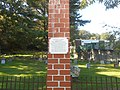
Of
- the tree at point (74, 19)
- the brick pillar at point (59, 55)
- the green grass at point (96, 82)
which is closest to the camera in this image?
the brick pillar at point (59, 55)

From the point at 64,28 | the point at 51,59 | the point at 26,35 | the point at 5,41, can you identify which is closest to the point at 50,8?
the point at 64,28

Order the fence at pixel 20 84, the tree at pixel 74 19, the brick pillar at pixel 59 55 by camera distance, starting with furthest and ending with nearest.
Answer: the tree at pixel 74 19, the fence at pixel 20 84, the brick pillar at pixel 59 55

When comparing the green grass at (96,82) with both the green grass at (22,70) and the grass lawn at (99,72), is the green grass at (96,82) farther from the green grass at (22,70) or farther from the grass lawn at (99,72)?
the green grass at (22,70)

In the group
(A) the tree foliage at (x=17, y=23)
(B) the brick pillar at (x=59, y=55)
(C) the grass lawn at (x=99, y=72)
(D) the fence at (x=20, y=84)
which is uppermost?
(A) the tree foliage at (x=17, y=23)

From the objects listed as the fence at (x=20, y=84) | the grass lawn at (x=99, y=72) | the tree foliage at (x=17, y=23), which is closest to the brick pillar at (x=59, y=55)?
the fence at (x=20, y=84)

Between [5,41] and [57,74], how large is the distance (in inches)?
1077

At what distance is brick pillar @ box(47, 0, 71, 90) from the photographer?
13.3 feet

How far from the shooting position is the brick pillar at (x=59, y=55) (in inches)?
160

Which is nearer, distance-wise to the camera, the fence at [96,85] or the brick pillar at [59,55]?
the brick pillar at [59,55]

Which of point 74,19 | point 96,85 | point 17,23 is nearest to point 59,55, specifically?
point 96,85

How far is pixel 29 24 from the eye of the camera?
29484 millimetres

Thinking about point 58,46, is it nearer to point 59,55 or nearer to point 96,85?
point 59,55

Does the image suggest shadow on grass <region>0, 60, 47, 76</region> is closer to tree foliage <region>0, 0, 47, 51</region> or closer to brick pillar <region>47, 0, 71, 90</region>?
tree foliage <region>0, 0, 47, 51</region>

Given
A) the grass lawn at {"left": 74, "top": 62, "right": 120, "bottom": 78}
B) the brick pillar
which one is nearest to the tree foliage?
the grass lawn at {"left": 74, "top": 62, "right": 120, "bottom": 78}
